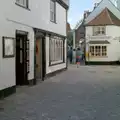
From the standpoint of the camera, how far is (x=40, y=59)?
19828mm

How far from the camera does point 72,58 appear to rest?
141 ft

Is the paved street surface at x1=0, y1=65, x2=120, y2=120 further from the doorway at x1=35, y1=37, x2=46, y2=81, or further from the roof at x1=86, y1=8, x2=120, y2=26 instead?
the roof at x1=86, y1=8, x2=120, y2=26

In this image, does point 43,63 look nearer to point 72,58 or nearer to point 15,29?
point 15,29

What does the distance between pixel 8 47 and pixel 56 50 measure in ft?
36.7

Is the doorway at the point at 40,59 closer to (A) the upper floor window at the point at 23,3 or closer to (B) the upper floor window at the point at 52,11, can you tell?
(B) the upper floor window at the point at 52,11

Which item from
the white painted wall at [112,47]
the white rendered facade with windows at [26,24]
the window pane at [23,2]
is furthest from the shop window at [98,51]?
the window pane at [23,2]

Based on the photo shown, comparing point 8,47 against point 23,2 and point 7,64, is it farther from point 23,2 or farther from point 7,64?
point 23,2

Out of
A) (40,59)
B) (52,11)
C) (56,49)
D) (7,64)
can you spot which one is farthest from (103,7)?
(7,64)

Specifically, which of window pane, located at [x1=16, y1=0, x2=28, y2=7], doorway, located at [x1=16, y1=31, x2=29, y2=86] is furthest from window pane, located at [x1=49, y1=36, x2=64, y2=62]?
window pane, located at [x1=16, y1=0, x2=28, y2=7]

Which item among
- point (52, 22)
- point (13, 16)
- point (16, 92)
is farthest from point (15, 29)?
point (52, 22)

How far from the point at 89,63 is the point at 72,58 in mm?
3008

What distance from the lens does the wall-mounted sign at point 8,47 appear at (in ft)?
42.4

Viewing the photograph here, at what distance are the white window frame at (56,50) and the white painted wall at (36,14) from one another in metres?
0.62

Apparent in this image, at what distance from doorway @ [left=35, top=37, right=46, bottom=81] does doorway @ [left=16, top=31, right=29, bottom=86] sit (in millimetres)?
3244
